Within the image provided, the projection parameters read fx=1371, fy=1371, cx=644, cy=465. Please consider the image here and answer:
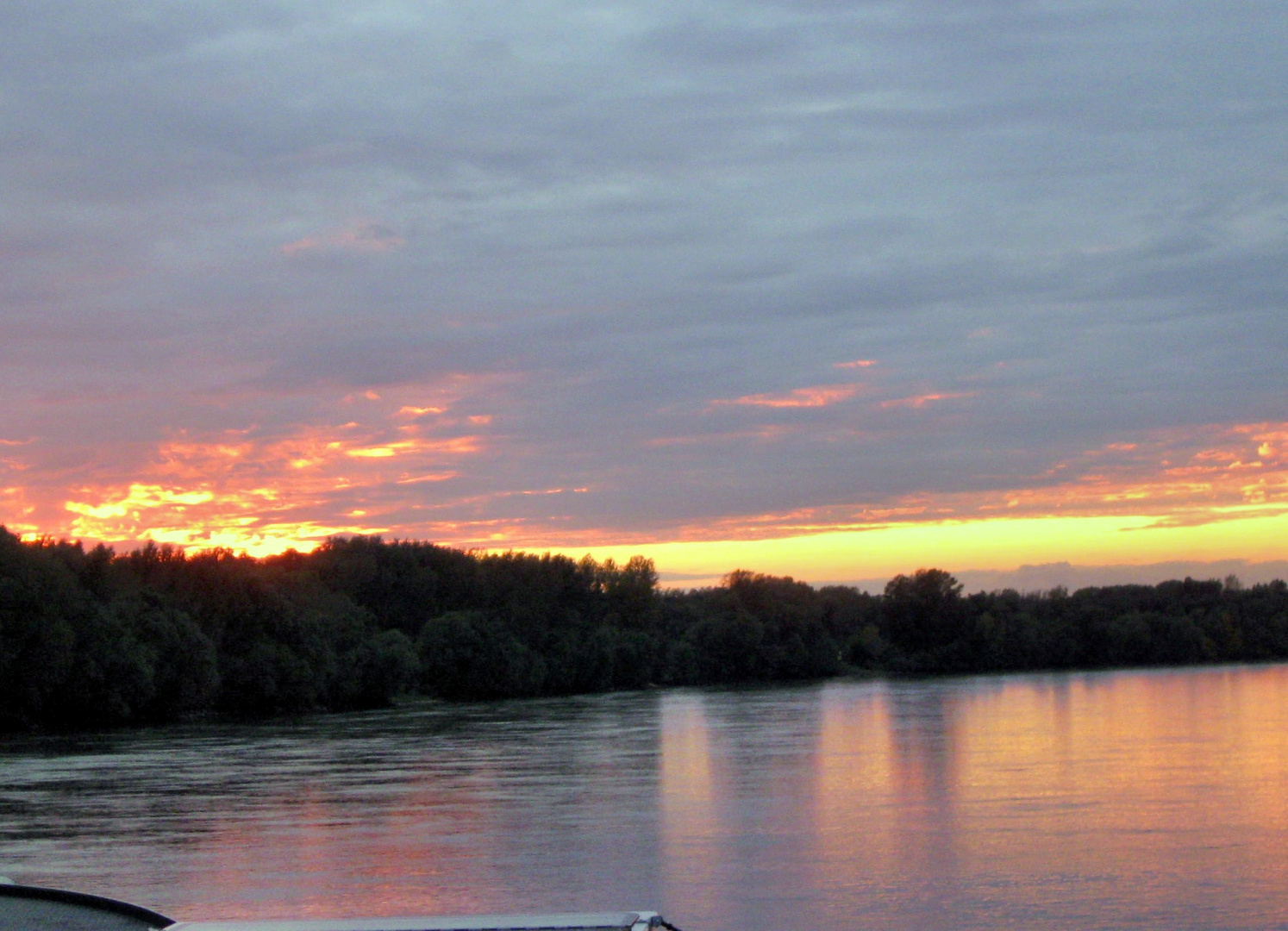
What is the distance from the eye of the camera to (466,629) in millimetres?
76500

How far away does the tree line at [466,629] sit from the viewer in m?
50.4

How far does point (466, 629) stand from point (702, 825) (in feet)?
192

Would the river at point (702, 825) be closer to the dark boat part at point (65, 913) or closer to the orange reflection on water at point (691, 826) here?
the orange reflection on water at point (691, 826)

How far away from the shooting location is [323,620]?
66562mm

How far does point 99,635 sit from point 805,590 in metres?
68.1

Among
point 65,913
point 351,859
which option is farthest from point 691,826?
point 65,913

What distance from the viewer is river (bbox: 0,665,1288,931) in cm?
1343

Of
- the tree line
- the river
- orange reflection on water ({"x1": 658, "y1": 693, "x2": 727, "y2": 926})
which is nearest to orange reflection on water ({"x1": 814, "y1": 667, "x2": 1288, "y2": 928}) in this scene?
the river

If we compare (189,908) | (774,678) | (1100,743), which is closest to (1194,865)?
(189,908)

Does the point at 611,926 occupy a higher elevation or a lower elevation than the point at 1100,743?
higher

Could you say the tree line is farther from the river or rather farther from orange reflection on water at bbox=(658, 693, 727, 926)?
orange reflection on water at bbox=(658, 693, 727, 926)

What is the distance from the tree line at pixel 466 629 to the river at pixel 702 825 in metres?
10.9

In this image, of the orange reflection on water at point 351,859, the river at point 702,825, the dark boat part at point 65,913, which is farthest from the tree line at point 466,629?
the dark boat part at point 65,913

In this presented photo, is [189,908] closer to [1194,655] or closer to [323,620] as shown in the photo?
[323,620]
